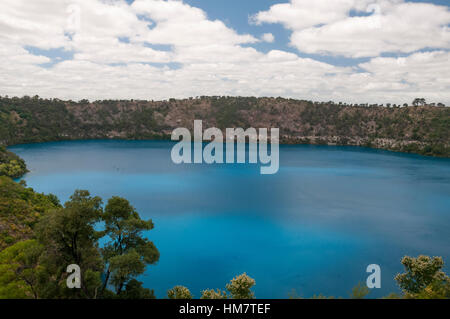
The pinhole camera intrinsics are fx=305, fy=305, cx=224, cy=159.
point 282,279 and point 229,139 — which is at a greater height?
point 229,139

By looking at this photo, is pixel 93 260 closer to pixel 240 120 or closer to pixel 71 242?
pixel 71 242

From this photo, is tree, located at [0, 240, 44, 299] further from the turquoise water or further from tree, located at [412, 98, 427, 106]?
tree, located at [412, 98, 427, 106]

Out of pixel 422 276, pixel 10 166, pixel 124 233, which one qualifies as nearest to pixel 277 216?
pixel 422 276

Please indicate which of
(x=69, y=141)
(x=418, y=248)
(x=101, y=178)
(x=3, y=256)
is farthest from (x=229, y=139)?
(x=3, y=256)

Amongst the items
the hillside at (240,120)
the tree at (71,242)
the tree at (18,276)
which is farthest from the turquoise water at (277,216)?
the hillside at (240,120)

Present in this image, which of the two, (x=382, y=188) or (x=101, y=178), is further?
(x=101, y=178)
